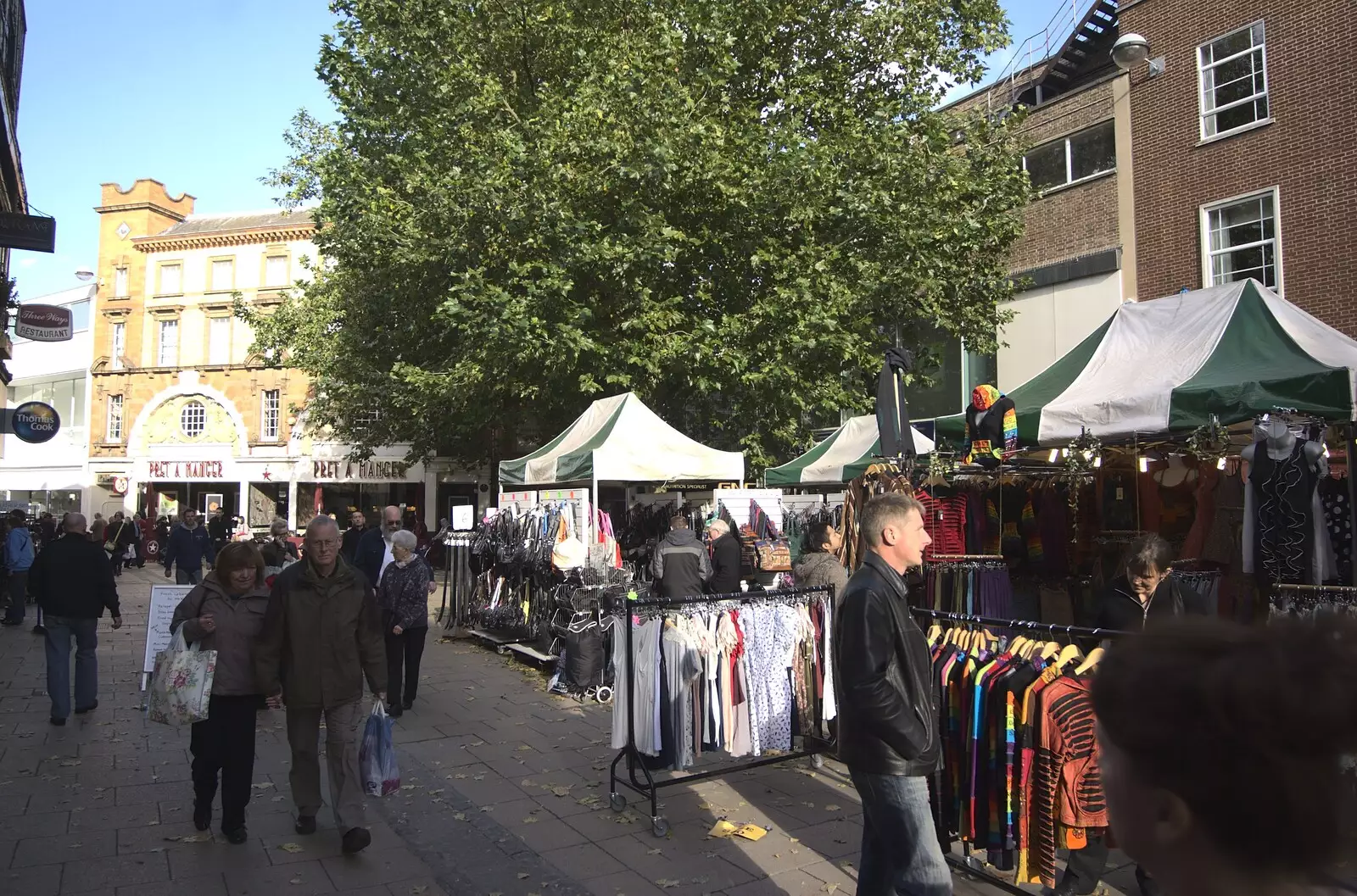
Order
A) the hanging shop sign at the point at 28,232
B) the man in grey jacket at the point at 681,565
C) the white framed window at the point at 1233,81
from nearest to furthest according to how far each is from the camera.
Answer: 1. the man in grey jacket at the point at 681,565
2. the hanging shop sign at the point at 28,232
3. the white framed window at the point at 1233,81

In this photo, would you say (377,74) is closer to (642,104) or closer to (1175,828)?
(642,104)

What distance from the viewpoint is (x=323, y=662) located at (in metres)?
5.24

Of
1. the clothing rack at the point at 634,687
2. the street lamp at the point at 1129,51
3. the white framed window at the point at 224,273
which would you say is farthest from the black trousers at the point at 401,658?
the white framed window at the point at 224,273

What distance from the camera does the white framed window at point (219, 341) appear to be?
38.0m

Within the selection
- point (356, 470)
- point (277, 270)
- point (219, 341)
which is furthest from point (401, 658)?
point (219, 341)

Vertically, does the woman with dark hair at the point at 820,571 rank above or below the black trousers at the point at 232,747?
above

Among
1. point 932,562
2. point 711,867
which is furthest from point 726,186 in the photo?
point 711,867

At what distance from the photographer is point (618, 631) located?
5.98 meters

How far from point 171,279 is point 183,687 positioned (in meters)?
40.1

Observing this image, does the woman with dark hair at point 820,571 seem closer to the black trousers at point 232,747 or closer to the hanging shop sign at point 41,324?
the black trousers at point 232,747

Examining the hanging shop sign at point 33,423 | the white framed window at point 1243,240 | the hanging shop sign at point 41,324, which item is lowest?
the hanging shop sign at point 33,423

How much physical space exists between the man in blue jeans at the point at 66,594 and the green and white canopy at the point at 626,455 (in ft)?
16.1

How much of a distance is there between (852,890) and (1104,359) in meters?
5.27

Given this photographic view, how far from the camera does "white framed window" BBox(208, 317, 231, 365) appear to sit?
3803 cm
